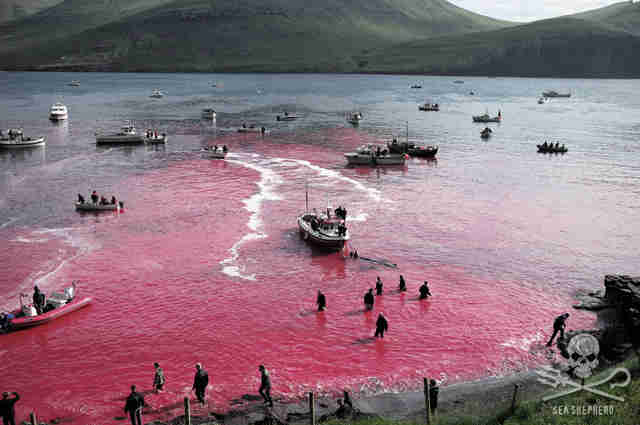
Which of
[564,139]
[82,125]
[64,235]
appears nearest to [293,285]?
[64,235]

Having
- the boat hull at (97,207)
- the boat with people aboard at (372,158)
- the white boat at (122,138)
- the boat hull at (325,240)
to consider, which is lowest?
the boat hull at (325,240)

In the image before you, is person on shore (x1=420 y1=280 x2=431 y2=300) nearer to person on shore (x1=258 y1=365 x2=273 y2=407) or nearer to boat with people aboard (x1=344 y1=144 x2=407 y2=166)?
person on shore (x1=258 y1=365 x2=273 y2=407)

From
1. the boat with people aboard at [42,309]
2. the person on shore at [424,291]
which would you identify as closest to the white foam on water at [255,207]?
the boat with people aboard at [42,309]

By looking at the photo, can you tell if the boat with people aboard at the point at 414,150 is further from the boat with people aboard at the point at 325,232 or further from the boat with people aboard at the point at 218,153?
the boat with people aboard at the point at 325,232

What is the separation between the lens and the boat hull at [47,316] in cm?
3312

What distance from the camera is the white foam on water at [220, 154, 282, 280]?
141 feet

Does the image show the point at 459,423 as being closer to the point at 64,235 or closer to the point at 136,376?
the point at 136,376

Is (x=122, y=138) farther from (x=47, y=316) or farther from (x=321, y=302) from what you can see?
(x=321, y=302)

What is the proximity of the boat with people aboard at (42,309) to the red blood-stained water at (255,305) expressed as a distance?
58cm

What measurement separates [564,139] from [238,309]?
348 ft

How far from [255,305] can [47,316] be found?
1312 centimetres

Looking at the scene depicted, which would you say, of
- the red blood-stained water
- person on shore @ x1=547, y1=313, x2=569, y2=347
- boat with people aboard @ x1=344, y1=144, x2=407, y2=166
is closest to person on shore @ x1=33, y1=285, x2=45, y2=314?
the red blood-stained water

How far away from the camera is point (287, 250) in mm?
47312

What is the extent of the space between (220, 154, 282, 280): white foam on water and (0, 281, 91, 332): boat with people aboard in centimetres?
1103
